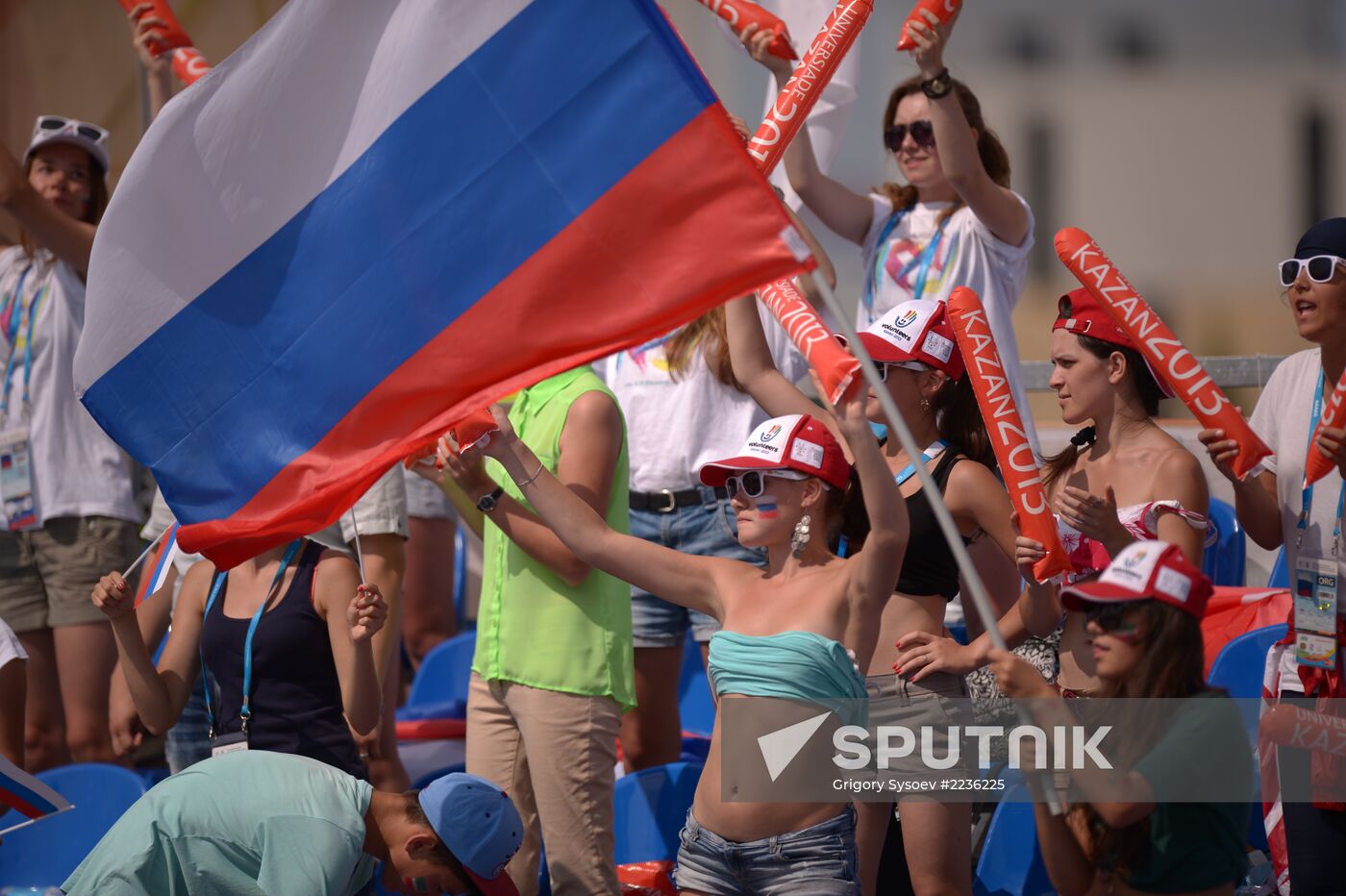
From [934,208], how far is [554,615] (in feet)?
6.39

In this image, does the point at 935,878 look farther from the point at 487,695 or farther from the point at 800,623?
the point at 487,695

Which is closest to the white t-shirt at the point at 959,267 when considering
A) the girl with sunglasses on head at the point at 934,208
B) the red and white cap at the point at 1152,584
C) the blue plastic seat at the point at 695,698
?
the girl with sunglasses on head at the point at 934,208

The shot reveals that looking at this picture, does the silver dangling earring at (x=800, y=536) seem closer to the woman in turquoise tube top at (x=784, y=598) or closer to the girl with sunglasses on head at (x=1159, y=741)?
the woman in turquoise tube top at (x=784, y=598)

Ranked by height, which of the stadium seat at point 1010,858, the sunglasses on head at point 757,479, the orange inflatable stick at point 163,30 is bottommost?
the stadium seat at point 1010,858

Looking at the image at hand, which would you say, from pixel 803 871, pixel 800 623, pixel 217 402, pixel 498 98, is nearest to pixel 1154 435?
pixel 800 623

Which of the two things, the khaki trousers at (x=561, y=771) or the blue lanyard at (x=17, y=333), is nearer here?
the khaki trousers at (x=561, y=771)

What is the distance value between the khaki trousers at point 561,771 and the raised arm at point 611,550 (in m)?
0.54

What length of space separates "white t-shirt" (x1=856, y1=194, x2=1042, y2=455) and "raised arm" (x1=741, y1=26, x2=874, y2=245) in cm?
19

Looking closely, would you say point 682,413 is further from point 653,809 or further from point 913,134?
point 653,809

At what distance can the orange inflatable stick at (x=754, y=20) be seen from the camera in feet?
15.1

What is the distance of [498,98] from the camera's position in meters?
3.44

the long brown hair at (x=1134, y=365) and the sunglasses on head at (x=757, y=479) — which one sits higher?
the long brown hair at (x=1134, y=365)

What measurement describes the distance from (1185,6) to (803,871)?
2020 millimetres

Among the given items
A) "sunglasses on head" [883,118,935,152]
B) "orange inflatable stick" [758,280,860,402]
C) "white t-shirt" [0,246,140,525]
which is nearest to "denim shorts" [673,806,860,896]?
"orange inflatable stick" [758,280,860,402]
